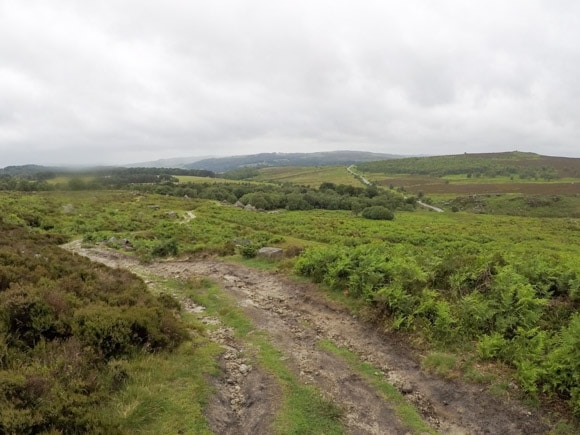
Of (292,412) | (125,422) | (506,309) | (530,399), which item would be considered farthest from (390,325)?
(125,422)

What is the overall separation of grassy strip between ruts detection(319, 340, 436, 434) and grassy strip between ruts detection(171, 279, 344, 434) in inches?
54.7

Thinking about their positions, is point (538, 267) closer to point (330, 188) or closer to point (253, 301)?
point (253, 301)

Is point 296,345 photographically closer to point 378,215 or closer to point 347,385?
point 347,385

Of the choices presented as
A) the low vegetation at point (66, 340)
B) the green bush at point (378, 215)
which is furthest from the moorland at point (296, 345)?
the green bush at point (378, 215)

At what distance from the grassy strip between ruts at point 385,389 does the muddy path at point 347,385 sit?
0.15 meters

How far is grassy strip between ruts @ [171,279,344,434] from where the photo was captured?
7.52 m

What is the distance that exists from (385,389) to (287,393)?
237 cm

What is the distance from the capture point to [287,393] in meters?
8.52

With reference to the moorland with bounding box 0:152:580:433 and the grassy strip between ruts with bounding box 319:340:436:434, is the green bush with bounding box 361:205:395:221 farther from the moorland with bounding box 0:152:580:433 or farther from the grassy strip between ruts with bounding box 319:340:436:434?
the grassy strip between ruts with bounding box 319:340:436:434

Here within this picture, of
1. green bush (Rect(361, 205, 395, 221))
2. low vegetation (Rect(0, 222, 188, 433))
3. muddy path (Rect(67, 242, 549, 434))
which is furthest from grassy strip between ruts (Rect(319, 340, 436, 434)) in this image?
green bush (Rect(361, 205, 395, 221))

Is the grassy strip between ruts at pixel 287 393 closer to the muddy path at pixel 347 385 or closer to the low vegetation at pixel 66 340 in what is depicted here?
the muddy path at pixel 347 385

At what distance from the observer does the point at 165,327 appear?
34.8 ft

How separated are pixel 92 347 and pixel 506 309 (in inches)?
443

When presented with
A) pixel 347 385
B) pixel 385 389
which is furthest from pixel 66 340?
pixel 385 389
